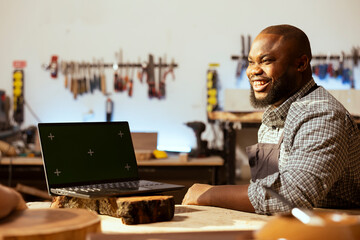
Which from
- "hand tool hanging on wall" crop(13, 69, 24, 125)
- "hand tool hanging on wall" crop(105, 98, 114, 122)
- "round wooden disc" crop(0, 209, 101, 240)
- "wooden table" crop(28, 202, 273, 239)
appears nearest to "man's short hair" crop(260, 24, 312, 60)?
"wooden table" crop(28, 202, 273, 239)

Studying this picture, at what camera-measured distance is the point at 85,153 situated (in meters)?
A: 1.59

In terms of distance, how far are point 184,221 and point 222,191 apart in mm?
328

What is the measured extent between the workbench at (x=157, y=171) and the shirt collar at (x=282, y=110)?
217 centimetres

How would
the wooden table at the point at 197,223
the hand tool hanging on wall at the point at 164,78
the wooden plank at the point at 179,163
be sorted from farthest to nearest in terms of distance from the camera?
the hand tool hanging on wall at the point at 164,78 → the wooden plank at the point at 179,163 → the wooden table at the point at 197,223

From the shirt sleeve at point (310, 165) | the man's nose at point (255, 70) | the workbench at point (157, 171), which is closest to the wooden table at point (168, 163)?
the workbench at point (157, 171)

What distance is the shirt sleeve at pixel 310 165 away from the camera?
1514 millimetres

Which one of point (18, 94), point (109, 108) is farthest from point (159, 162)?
point (18, 94)

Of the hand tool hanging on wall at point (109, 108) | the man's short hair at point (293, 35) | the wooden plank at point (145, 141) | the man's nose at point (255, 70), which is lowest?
the wooden plank at point (145, 141)

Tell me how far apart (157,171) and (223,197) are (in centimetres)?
253

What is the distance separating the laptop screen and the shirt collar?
60cm

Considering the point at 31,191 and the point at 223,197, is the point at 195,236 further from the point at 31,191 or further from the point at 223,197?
the point at 31,191

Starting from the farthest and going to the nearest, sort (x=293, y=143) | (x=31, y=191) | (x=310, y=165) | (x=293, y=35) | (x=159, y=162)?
1. (x=31, y=191)
2. (x=159, y=162)
3. (x=293, y=35)
4. (x=293, y=143)
5. (x=310, y=165)

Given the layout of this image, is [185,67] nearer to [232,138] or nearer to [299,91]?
[232,138]

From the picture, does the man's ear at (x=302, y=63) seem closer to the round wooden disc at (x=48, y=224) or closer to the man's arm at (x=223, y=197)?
the man's arm at (x=223, y=197)
